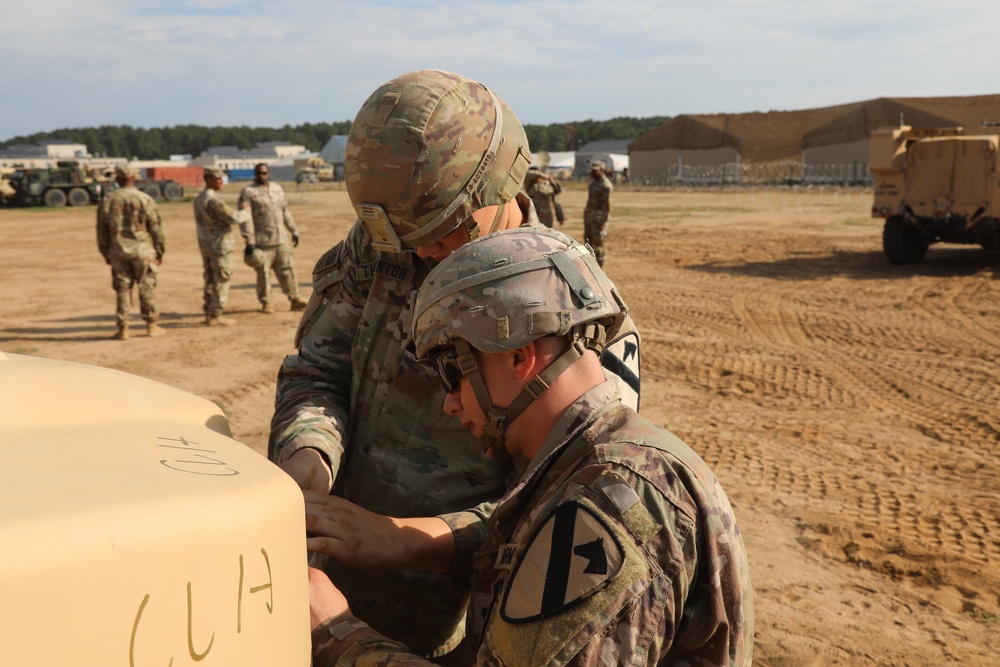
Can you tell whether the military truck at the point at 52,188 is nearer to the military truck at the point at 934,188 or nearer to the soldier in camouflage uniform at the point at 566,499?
the military truck at the point at 934,188

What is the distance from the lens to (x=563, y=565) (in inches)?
45.3

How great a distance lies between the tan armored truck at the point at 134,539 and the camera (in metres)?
0.84

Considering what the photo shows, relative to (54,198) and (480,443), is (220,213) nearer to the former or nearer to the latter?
(480,443)

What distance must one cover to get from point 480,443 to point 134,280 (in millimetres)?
8644

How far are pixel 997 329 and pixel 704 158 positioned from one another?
125 feet

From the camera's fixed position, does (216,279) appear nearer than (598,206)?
Yes

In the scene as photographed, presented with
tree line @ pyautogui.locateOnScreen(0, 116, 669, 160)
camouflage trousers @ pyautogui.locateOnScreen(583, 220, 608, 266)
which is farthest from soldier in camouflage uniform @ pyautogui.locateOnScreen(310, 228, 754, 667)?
tree line @ pyautogui.locateOnScreen(0, 116, 669, 160)

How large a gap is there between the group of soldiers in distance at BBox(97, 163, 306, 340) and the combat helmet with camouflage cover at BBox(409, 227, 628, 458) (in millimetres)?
8446

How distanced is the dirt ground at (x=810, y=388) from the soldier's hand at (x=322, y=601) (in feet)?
1.80

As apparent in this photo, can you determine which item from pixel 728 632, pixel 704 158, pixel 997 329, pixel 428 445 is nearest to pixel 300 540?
pixel 728 632

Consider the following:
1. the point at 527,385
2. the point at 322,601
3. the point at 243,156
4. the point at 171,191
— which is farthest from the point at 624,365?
the point at 243,156

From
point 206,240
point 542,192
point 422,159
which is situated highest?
point 422,159

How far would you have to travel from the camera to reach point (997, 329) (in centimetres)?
932

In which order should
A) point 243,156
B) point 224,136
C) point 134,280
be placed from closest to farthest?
1. point 134,280
2. point 243,156
3. point 224,136
